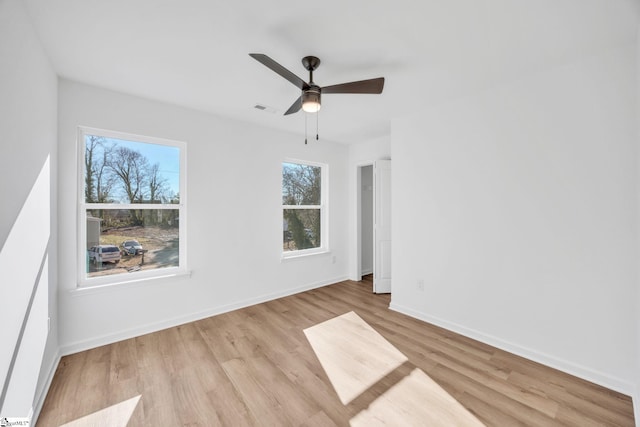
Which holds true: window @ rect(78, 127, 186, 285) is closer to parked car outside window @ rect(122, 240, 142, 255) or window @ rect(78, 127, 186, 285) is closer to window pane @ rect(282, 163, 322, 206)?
parked car outside window @ rect(122, 240, 142, 255)

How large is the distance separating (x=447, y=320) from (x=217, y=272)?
2.81 m

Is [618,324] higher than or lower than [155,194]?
lower

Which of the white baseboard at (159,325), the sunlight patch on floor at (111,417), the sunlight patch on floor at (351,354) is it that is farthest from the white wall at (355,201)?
the sunlight patch on floor at (111,417)

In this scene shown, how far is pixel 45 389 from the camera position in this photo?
196cm

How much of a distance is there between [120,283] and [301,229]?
2.54 metres

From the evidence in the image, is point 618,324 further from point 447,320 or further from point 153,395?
point 153,395

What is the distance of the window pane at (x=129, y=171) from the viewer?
2.71 metres

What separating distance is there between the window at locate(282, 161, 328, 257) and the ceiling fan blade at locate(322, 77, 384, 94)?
2248 millimetres

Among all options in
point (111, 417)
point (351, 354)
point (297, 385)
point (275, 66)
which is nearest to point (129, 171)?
point (275, 66)

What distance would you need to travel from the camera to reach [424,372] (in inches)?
87.6

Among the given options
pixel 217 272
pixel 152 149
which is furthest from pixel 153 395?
pixel 152 149

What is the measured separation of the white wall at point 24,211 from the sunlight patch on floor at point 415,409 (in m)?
1.99

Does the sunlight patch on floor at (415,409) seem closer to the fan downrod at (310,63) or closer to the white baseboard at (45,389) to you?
the white baseboard at (45,389)

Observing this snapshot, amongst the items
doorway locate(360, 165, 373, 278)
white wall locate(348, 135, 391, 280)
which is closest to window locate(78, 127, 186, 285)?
white wall locate(348, 135, 391, 280)
